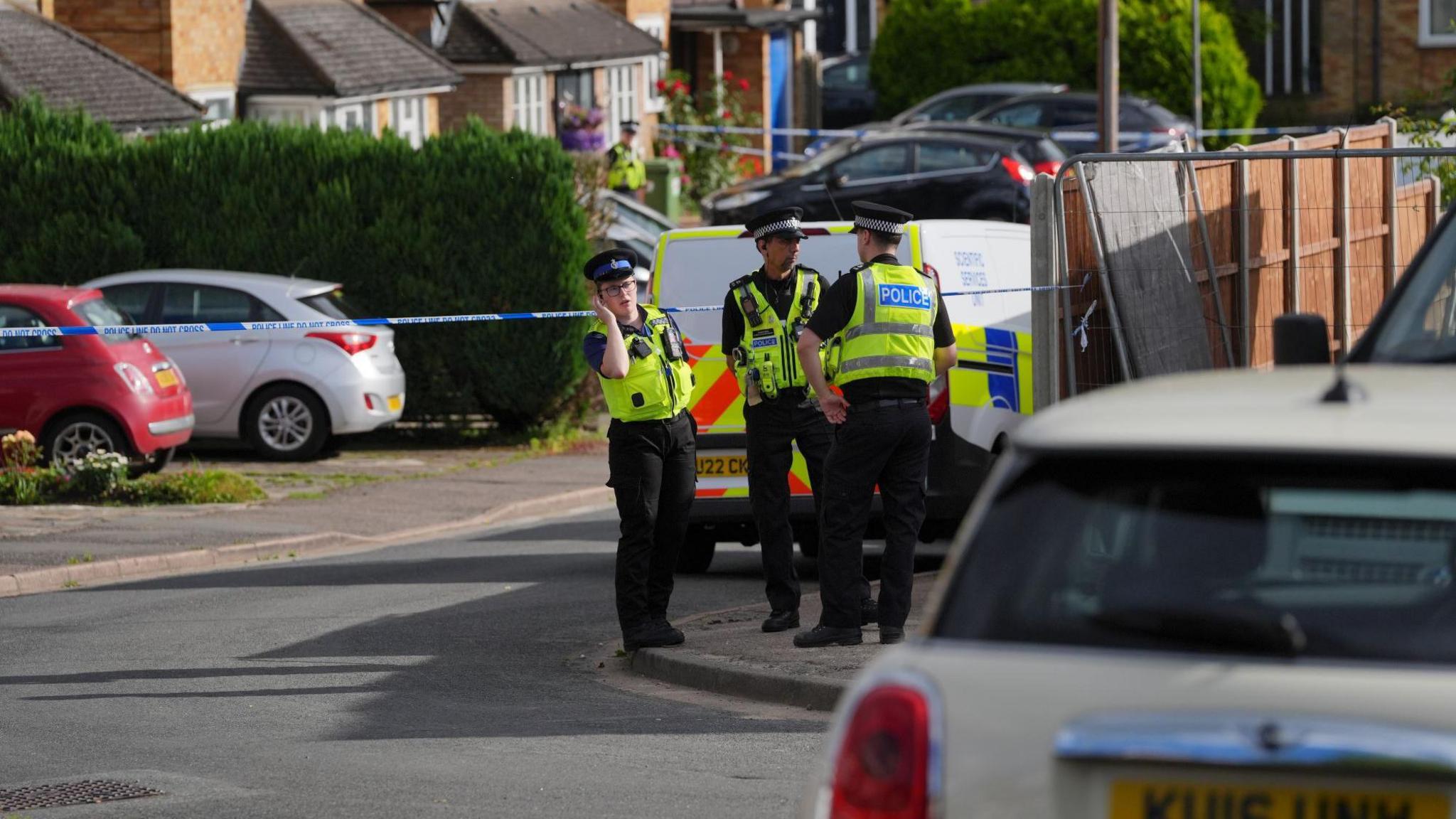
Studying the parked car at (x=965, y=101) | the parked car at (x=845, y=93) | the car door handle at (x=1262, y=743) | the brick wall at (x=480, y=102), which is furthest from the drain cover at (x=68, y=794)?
the parked car at (x=845, y=93)

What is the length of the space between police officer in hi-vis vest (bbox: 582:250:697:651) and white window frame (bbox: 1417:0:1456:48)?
39051 millimetres

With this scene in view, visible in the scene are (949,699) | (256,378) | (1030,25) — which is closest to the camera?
(949,699)

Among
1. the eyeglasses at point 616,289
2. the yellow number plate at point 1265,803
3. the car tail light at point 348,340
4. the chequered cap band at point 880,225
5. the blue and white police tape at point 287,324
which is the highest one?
the chequered cap band at point 880,225

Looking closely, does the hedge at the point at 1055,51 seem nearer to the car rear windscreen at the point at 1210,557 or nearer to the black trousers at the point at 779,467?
the black trousers at the point at 779,467

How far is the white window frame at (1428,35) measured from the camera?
45250 mm

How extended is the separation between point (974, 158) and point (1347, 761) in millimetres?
23787

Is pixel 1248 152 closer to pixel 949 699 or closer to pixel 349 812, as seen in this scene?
Answer: pixel 349 812

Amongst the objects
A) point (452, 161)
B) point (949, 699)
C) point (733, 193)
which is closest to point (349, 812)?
point (949, 699)

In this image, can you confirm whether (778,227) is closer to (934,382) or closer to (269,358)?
(934,382)

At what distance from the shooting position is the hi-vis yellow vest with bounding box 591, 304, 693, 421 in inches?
377

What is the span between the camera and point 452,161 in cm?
2016

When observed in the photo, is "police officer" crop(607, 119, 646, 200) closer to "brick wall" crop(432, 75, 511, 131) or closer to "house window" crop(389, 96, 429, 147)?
"house window" crop(389, 96, 429, 147)

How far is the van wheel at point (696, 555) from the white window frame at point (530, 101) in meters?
23.5

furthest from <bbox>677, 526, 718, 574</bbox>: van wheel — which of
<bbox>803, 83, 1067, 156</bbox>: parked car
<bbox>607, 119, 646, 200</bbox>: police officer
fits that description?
<bbox>803, 83, 1067, 156</bbox>: parked car
